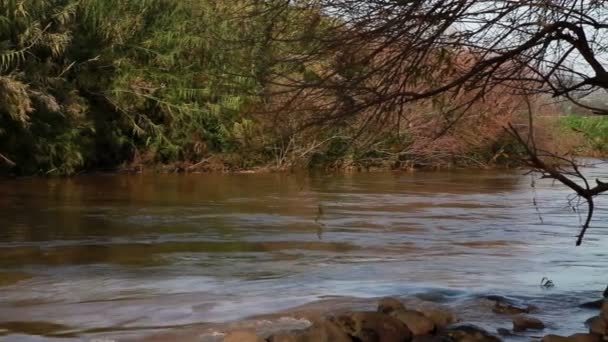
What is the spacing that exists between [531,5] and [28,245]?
8.04 meters

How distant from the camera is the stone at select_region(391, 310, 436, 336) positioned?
288 inches

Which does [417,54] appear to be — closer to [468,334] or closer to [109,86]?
[468,334]

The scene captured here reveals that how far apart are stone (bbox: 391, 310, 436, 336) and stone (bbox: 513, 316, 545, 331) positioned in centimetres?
75

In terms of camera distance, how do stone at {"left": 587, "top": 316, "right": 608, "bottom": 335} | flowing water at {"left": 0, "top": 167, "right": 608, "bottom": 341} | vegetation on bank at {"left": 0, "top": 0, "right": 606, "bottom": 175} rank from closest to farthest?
stone at {"left": 587, "top": 316, "right": 608, "bottom": 335} < flowing water at {"left": 0, "top": 167, "right": 608, "bottom": 341} < vegetation on bank at {"left": 0, "top": 0, "right": 606, "bottom": 175}

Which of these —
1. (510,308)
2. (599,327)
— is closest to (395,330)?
(599,327)

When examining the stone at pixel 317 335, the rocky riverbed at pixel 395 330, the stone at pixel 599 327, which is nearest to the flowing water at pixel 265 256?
the rocky riverbed at pixel 395 330

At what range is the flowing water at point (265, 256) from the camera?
8469 mm

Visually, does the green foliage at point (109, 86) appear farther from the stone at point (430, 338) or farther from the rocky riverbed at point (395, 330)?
the stone at point (430, 338)

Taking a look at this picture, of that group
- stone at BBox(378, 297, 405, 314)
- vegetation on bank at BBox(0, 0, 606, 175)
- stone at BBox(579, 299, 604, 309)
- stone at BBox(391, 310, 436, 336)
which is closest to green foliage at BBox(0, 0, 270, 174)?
vegetation on bank at BBox(0, 0, 606, 175)

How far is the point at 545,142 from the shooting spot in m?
28.6

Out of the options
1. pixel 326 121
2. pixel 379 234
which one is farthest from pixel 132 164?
pixel 326 121

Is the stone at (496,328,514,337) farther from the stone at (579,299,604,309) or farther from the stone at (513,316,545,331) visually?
the stone at (579,299,604,309)

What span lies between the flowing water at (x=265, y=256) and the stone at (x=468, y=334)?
0.48 metres

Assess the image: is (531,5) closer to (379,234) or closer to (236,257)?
(236,257)
